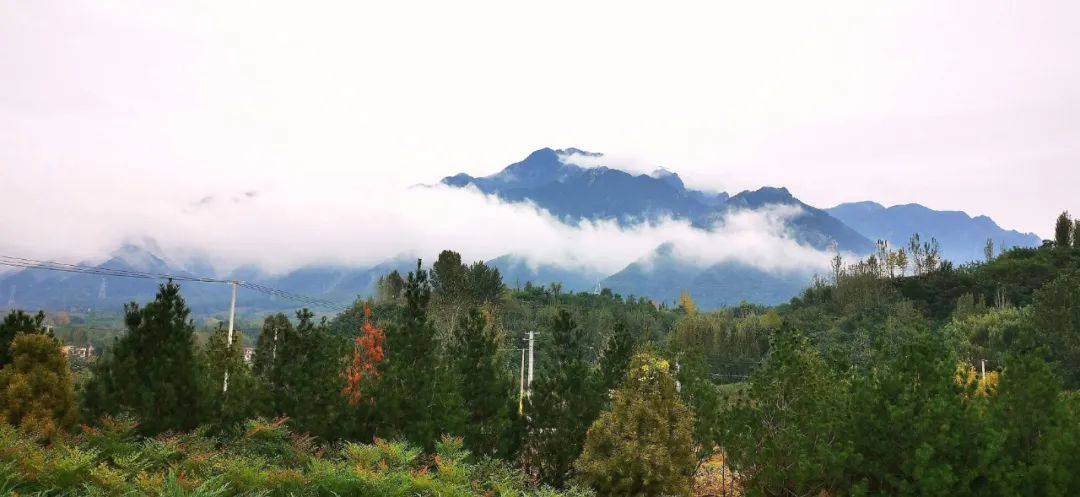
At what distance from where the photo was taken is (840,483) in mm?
9555

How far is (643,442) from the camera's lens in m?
9.93

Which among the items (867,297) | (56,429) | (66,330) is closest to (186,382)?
(56,429)

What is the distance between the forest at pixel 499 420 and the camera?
27.3ft

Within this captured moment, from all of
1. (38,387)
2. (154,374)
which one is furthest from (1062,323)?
(38,387)

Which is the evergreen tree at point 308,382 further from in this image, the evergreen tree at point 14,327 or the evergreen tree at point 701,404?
the evergreen tree at point 701,404

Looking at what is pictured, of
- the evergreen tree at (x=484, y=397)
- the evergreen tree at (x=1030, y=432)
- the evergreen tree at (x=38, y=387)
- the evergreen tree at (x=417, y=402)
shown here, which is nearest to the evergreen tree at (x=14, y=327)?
the evergreen tree at (x=38, y=387)

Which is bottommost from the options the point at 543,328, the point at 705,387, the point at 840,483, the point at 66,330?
the point at 66,330

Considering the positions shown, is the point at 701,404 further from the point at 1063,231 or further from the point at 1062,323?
the point at 1063,231

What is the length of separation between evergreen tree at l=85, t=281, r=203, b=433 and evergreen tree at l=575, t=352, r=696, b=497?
694 centimetres

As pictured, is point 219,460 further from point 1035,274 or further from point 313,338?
point 1035,274

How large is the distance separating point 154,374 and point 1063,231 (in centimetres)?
6982

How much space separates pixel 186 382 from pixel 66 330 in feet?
286

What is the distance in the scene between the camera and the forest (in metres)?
8.34

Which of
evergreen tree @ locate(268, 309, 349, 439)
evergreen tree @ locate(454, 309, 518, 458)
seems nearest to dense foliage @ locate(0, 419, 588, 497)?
evergreen tree @ locate(454, 309, 518, 458)
